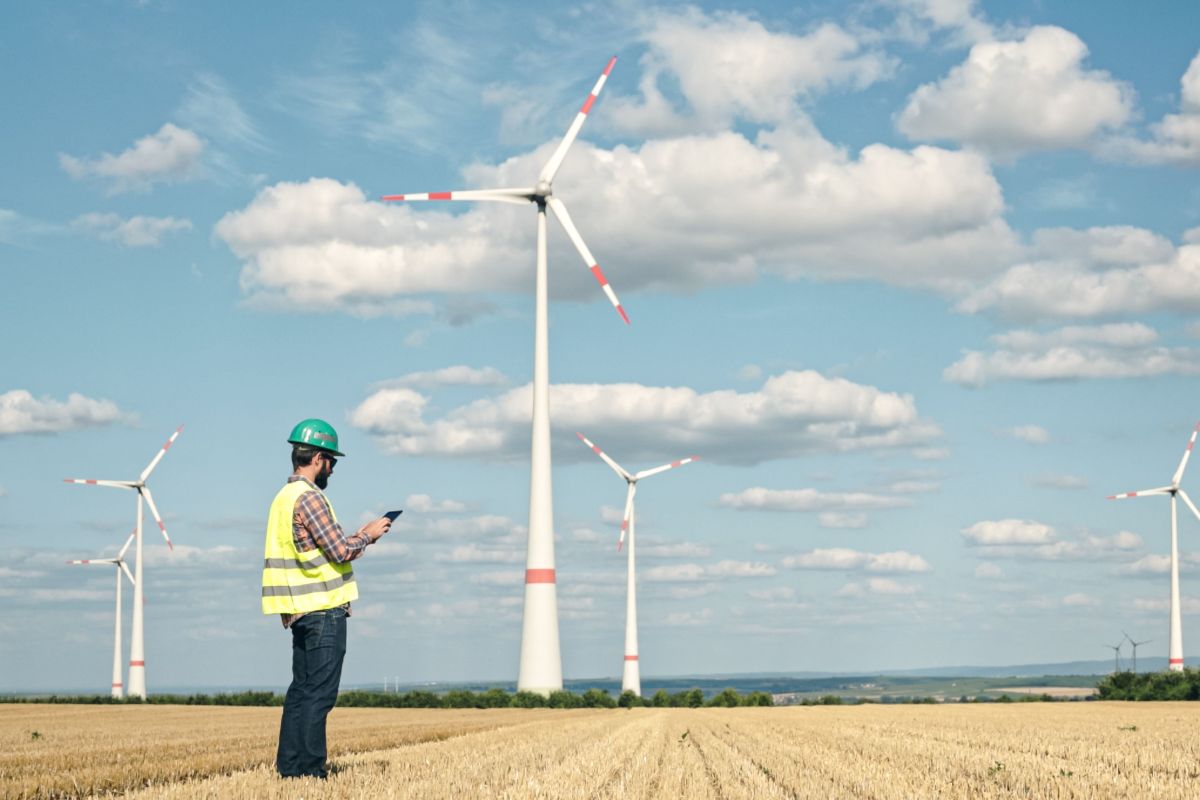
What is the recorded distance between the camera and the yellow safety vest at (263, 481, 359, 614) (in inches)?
546

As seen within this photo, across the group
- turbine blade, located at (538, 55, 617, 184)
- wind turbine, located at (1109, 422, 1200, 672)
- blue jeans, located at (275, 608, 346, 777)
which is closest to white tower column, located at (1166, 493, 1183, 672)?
wind turbine, located at (1109, 422, 1200, 672)

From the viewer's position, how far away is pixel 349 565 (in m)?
14.2

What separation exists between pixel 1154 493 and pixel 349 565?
381 ft

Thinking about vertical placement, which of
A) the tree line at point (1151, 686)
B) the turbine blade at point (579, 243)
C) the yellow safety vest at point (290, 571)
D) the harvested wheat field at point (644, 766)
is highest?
the turbine blade at point (579, 243)

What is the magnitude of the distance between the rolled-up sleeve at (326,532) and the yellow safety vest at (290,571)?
11 centimetres

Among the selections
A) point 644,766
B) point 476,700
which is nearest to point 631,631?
point 476,700

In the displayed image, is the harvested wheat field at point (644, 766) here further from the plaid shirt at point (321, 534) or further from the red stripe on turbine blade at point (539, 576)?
the red stripe on turbine blade at point (539, 576)

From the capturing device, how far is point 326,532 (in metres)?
13.7

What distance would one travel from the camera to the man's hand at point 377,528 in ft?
45.1

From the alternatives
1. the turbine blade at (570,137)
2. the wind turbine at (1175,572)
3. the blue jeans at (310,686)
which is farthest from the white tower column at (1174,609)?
the blue jeans at (310,686)

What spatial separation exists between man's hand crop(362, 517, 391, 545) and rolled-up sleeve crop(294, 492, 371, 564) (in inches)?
1.7

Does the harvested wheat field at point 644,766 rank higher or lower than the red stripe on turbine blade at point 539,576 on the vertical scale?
lower

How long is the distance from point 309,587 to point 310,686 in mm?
1046

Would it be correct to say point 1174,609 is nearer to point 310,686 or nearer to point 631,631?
point 631,631
